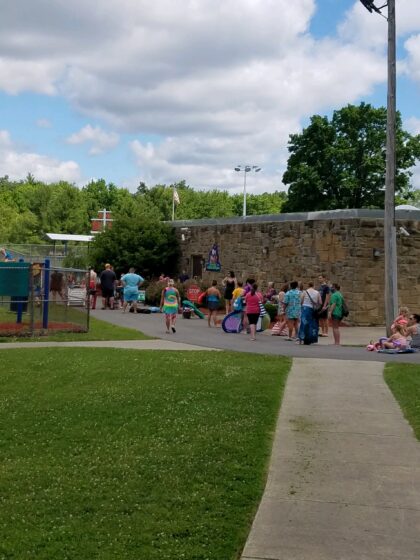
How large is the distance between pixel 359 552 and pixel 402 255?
19332 millimetres

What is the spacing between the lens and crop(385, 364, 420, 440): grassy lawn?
8999 millimetres

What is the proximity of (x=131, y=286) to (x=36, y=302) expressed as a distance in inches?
288

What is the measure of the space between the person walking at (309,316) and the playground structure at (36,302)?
532 cm

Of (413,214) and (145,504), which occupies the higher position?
(413,214)

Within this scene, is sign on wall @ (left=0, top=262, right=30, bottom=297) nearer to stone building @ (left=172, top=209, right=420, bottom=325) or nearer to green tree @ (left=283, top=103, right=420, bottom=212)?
stone building @ (left=172, top=209, right=420, bottom=325)

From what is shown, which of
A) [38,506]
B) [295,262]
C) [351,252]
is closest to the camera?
[38,506]

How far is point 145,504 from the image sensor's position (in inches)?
214

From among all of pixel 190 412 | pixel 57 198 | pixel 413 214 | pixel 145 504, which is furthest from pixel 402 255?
pixel 57 198

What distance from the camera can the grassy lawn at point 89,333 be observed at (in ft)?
56.4

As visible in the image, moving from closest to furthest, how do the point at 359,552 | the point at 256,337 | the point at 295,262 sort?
the point at 359,552, the point at 256,337, the point at 295,262

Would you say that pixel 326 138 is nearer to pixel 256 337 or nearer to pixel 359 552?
pixel 256 337

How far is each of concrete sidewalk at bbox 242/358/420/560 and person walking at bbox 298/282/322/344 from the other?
671 centimetres

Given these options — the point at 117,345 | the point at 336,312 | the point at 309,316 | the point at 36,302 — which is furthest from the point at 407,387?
the point at 36,302

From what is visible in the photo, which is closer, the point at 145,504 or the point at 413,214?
the point at 145,504
